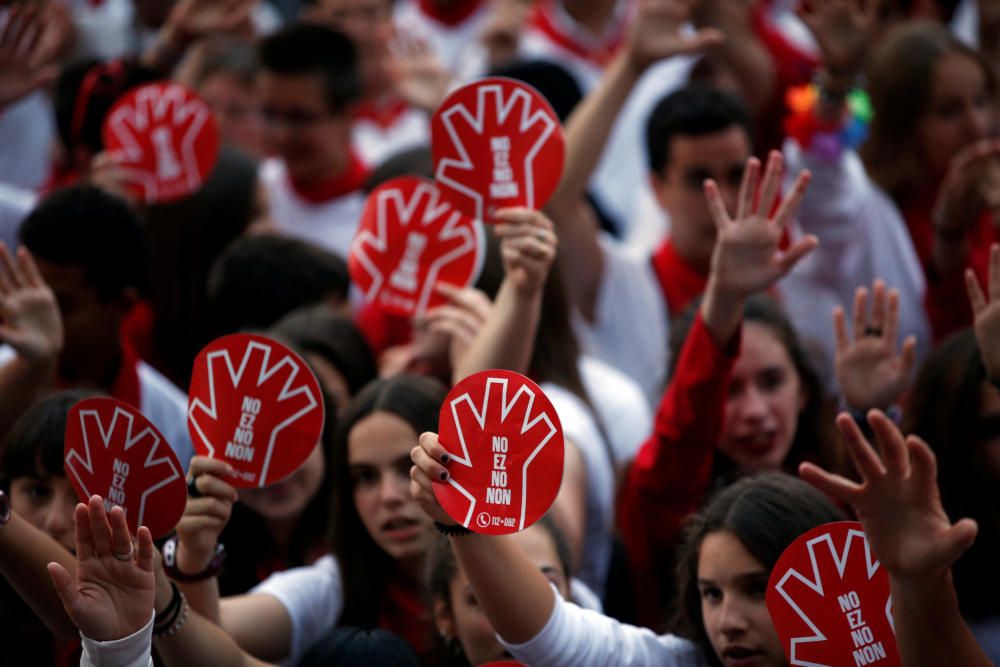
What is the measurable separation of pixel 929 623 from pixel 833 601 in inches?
8.3

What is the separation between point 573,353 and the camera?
392 cm

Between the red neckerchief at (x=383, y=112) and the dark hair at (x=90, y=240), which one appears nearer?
the dark hair at (x=90, y=240)

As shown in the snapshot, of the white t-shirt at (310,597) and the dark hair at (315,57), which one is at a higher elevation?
the dark hair at (315,57)

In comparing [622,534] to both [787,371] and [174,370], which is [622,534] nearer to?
[787,371]

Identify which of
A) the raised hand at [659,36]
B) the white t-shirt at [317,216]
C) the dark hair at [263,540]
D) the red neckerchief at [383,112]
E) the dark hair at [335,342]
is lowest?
the red neckerchief at [383,112]

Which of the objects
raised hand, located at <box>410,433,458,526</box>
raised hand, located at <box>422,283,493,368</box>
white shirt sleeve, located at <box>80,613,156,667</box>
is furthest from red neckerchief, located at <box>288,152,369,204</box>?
white shirt sleeve, located at <box>80,613,156,667</box>

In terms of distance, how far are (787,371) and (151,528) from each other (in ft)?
5.78

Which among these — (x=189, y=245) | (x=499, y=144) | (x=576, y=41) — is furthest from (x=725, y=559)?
(x=576, y=41)

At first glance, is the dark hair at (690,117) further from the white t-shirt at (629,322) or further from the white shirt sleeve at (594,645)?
the white shirt sleeve at (594,645)

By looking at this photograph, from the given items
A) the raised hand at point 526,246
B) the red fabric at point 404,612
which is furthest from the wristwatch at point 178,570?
the raised hand at point 526,246

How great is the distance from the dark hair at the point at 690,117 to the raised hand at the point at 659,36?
498mm

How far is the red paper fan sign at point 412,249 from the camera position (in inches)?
142

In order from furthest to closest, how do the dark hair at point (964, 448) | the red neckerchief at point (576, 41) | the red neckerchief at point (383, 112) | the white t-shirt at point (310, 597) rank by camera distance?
the red neckerchief at point (383, 112)
the red neckerchief at point (576, 41)
the white t-shirt at point (310, 597)
the dark hair at point (964, 448)

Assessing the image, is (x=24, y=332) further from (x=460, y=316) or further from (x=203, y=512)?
(x=460, y=316)
